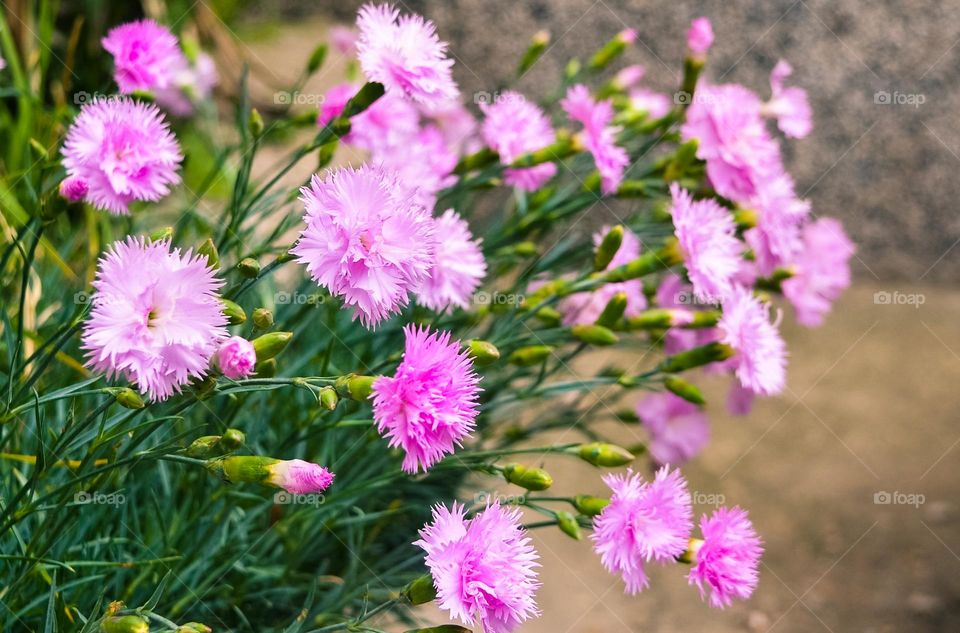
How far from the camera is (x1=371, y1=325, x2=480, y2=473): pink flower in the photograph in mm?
690

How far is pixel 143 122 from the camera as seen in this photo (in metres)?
0.85

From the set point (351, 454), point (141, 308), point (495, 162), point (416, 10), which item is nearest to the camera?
point (141, 308)

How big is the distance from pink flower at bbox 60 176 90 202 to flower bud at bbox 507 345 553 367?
19.4 inches

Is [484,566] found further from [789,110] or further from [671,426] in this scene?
[789,110]

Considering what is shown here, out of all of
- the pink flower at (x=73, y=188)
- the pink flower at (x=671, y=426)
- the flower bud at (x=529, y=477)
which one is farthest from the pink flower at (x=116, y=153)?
the pink flower at (x=671, y=426)

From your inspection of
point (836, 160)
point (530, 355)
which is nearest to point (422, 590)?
point (530, 355)

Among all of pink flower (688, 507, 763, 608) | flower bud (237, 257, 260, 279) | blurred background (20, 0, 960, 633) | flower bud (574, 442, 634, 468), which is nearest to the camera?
flower bud (237, 257, 260, 279)

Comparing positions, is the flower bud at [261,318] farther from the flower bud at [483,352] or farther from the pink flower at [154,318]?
the flower bud at [483,352]

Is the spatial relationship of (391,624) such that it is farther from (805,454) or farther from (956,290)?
(956,290)

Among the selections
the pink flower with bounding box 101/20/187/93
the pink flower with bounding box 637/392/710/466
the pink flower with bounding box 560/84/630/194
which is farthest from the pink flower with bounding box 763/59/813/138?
the pink flower with bounding box 101/20/187/93

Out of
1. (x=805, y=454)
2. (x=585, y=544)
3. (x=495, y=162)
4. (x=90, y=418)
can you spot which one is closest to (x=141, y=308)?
(x=90, y=418)

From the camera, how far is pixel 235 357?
64 cm

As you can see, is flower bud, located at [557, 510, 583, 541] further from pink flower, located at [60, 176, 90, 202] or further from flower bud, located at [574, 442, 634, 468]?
pink flower, located at [60, 176, 90, 202]

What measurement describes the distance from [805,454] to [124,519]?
145 cm
